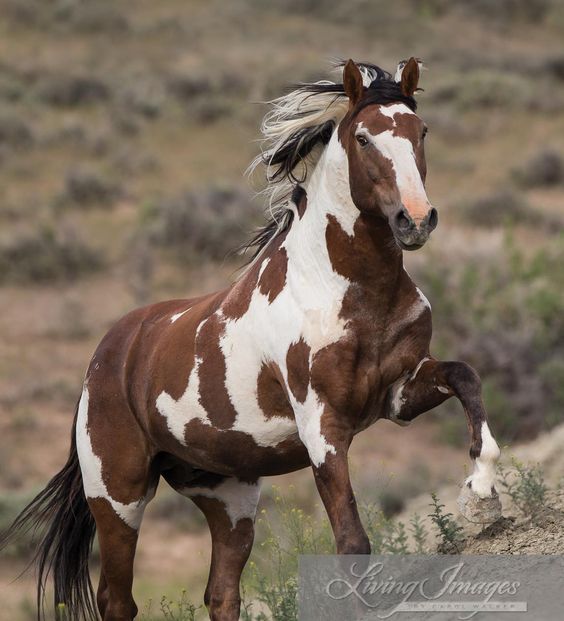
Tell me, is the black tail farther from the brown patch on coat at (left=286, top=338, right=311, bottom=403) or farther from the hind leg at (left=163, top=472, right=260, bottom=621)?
the brown patch on coat at (left=286, top=338, right=311, bottom=403)

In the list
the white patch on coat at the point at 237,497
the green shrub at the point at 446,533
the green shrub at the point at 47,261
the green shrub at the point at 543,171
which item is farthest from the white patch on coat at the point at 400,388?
the green shrub at the point at 543,171

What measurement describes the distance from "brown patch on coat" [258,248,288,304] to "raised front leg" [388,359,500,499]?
0.64m

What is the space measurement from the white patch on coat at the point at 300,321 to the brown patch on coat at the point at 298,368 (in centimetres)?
2

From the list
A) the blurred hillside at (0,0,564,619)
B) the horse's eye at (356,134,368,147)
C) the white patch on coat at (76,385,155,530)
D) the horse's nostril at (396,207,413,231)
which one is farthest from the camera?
the blurred hillside at (0,0,564,619)

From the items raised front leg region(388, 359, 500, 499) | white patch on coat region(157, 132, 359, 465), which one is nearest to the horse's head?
white patch on coat region(157, 132, 359, 465)

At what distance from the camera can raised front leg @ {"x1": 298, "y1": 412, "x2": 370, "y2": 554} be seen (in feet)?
14.4

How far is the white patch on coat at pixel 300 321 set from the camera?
4570 mm

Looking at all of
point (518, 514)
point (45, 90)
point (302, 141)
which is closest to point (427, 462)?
point (518, 514)

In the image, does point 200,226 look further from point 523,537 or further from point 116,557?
point 523,537

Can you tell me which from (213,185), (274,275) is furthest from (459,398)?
(213,185)

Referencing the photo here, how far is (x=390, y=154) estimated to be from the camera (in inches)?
173

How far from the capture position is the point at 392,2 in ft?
138

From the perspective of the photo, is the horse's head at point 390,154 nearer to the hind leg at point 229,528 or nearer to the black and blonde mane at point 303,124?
the black and blonde mane at point 303,124

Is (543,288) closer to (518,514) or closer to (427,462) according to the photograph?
(427,462)
